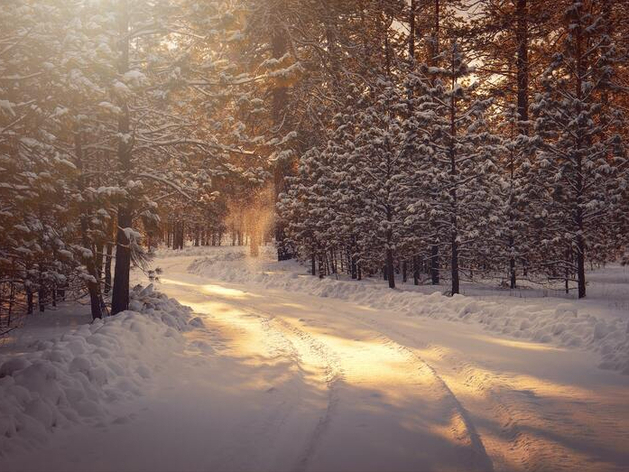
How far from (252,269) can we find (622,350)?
2122 cm

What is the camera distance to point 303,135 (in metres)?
24.4

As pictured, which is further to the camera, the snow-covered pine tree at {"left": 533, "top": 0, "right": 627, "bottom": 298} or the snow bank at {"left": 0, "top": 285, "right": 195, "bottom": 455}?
the snow-covered pine tree at {"left": 533, "top": 0, "right": 627, "bottom": 298}

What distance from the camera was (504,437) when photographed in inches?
194

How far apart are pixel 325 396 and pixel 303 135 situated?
64.9 ft

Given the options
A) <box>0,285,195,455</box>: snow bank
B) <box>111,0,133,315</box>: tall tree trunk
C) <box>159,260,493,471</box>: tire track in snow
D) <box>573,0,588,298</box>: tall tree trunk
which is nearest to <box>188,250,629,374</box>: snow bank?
<box>159,260,493,471</box>: tire track in snow

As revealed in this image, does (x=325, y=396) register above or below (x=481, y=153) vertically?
→ below

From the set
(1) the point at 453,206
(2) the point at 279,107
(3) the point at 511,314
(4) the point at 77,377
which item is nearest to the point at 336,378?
(4) the point at 77,377

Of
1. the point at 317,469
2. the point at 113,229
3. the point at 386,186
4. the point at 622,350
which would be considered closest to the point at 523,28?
the point at 386,186

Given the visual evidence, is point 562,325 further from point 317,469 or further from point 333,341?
point 317,469

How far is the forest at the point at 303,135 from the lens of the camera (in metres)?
7.53

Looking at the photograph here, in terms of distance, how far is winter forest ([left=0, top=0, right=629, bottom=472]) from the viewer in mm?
5113

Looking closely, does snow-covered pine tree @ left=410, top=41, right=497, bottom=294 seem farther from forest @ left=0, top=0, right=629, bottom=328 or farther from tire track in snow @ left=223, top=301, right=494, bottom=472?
tire track in snow @ left=223, top=301, right=494, bottom=472

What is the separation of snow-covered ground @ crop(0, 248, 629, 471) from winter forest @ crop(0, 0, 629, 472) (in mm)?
41

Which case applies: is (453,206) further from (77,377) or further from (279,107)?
(77,377)
